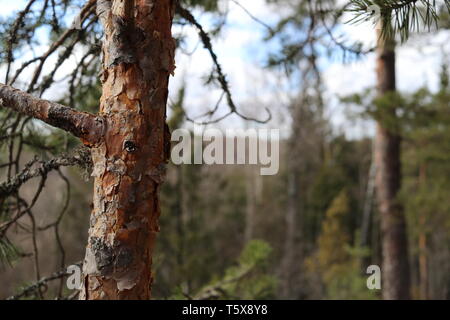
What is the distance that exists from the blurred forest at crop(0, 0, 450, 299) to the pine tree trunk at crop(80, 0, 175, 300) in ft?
0.51

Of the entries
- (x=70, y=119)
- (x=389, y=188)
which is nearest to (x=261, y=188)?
(x=389, y=188)

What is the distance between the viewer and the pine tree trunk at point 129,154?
97 cm

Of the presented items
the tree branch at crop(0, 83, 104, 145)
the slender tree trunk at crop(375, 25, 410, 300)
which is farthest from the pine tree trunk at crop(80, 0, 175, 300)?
the slender tree trunk at crop(375, 25, 410, 300)

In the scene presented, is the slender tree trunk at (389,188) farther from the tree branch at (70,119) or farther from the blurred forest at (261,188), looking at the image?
the tree branch at (70,119)

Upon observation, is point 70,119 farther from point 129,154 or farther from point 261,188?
point 261,188

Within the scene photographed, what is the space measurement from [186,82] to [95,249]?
309 inches

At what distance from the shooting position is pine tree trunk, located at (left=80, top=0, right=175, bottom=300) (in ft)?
3.19

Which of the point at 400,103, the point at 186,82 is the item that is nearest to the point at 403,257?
the point at 400,103

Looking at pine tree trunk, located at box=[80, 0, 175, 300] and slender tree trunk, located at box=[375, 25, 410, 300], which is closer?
pine tree trunk, located at box=[80, 0, 175, 300]

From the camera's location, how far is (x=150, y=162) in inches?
39.6

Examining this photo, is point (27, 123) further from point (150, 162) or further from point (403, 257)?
point (403, 257)

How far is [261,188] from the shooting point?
1514 cm

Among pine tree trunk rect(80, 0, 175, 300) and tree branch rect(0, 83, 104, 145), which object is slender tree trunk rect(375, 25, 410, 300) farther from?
tree branch rect(0, 83, 104, 145)

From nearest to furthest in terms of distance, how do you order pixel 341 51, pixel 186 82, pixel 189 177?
pixel 341 51, pixel 186 82, pixel 189 177
